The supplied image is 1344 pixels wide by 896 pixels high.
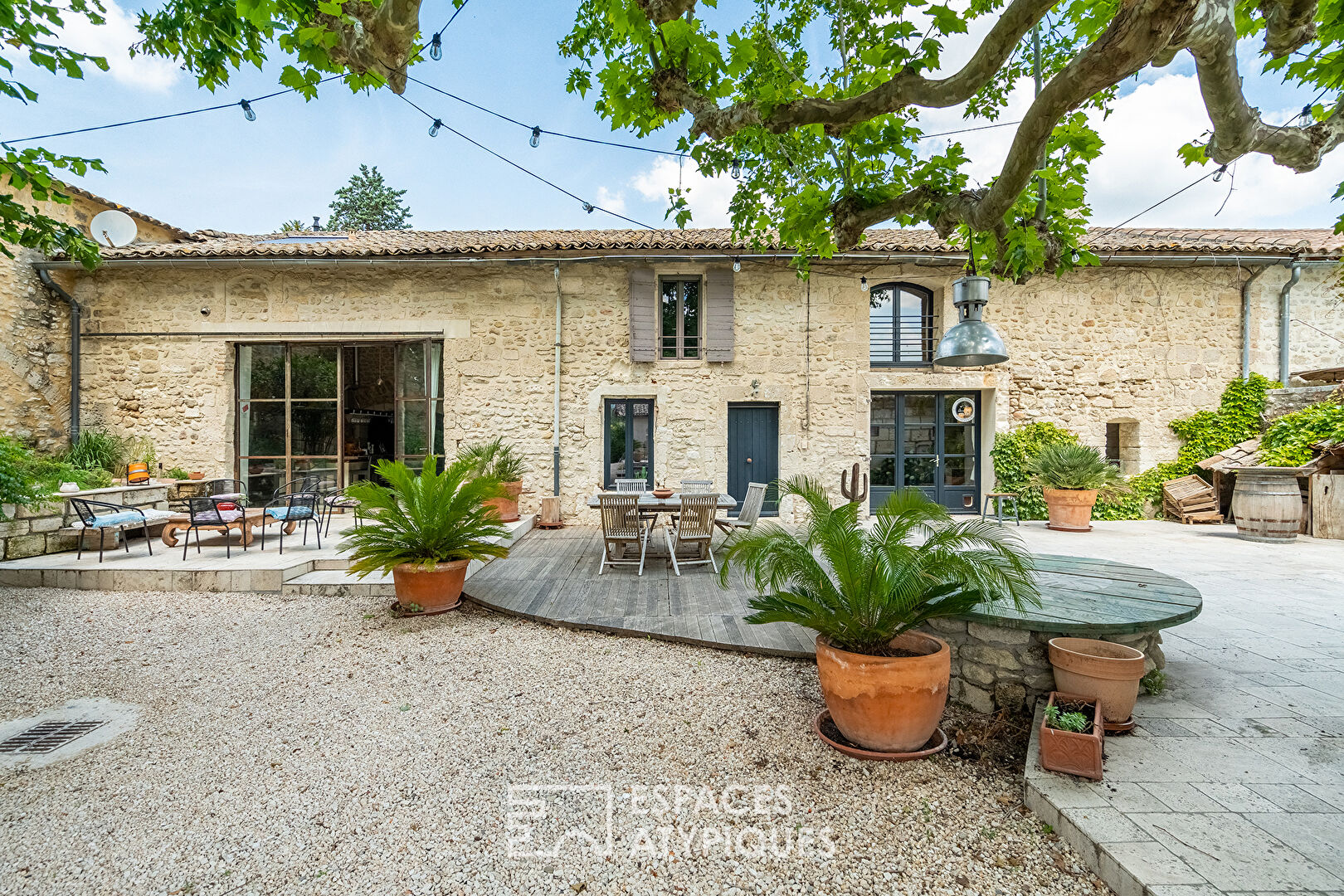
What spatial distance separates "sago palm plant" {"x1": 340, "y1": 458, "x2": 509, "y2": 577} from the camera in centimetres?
425

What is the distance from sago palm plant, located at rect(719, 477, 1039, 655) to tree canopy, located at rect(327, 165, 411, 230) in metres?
30.0

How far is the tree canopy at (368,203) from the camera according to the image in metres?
26.4

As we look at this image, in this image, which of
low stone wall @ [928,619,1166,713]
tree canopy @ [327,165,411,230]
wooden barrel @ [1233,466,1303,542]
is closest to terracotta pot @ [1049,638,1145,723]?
low stone wall @ [928,619,1166,713]

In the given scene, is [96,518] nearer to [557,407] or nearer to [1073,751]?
[557,407]

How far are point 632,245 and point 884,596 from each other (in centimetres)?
723

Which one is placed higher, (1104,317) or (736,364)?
(1104,317)

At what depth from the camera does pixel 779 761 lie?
2.42 metres

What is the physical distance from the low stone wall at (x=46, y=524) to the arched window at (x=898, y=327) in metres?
10.8

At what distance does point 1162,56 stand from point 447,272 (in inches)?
342

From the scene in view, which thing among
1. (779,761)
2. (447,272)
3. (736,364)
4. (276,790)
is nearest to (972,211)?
(779,761)

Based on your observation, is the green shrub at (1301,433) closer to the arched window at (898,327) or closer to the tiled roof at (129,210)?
the arched window at (898,327)

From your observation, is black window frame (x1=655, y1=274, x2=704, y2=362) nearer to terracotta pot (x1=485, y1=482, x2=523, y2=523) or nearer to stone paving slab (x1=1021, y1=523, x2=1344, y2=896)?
terracotta pot (x1=485, y1=482, x2=523, y2=523)

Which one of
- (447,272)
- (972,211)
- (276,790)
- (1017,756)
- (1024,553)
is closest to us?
(276,790)

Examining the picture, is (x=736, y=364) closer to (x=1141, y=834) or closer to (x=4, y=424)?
(x=1141, y=834)
